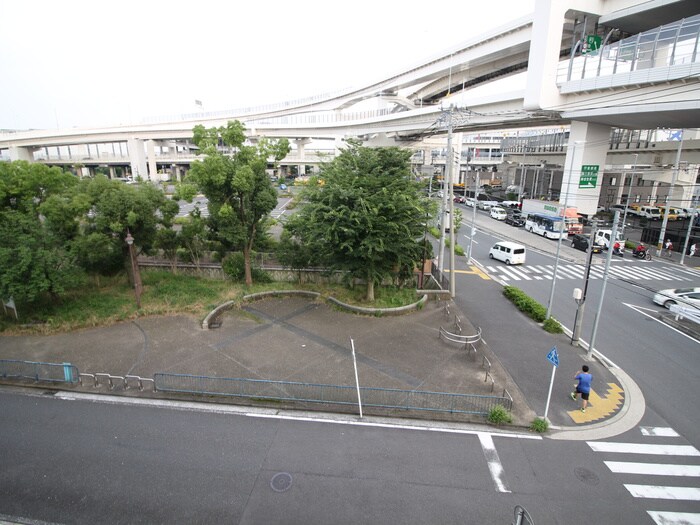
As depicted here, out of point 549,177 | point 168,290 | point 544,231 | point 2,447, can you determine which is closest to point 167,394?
point 2,447

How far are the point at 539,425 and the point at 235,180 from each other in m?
15.1

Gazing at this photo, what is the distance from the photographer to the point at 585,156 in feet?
125

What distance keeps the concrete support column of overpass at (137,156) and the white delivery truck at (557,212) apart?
7326 cm

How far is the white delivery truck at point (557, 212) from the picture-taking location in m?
38.5

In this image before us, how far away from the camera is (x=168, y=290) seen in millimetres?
19531

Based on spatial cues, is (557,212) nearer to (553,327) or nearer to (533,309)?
(533,309)

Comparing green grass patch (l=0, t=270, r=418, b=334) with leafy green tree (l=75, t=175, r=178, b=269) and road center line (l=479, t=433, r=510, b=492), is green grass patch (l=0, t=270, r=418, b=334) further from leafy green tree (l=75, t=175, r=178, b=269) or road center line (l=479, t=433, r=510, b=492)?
road center line (l=479, t=433, r=510, b=492)

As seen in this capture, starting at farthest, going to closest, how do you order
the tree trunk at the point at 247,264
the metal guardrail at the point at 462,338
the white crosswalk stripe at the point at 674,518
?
the tree trunk at the point at 247,264 < the metal guardrail at the point at 462,338 < the white crosswalk stripe at the point at 674,518

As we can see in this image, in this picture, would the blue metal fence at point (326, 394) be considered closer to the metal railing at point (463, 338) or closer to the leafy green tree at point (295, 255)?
the metal railing at point (463, 338)

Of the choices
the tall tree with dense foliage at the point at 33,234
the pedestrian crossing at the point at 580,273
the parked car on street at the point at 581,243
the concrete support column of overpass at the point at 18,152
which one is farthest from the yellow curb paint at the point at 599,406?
the concrete support column of overpass at the point at 18,152

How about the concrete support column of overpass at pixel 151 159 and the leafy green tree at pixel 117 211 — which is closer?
the leafy green tree at pixel 117 211

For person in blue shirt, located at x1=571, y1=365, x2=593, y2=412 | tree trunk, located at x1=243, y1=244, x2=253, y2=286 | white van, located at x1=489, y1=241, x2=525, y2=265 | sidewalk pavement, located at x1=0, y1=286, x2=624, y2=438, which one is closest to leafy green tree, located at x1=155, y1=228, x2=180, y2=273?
tree trunk, located at x1=243, y1=244, x2=253, y2=286

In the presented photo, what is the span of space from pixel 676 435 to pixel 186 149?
128 m

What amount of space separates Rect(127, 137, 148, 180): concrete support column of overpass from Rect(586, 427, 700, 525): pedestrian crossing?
8724cm
